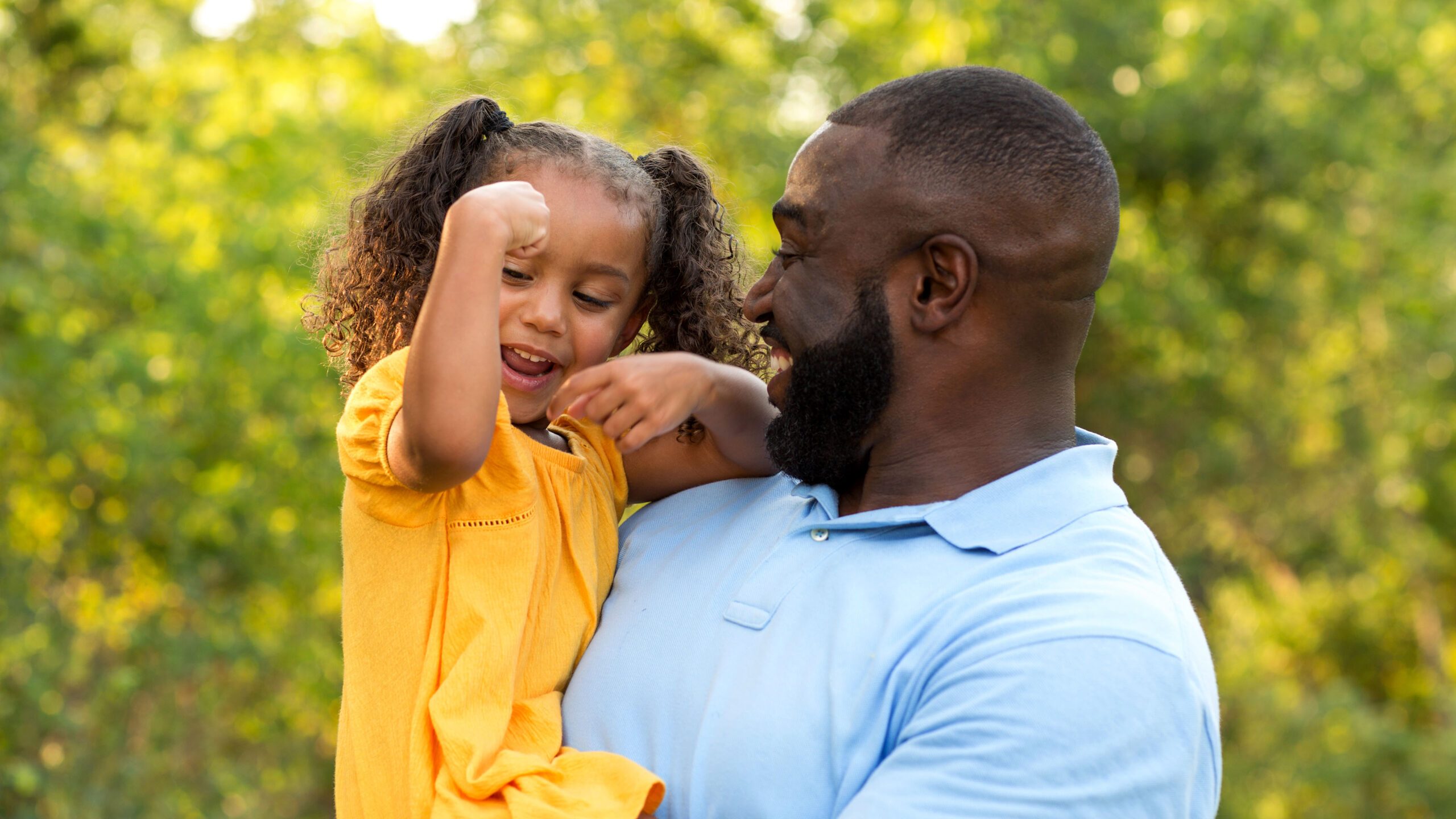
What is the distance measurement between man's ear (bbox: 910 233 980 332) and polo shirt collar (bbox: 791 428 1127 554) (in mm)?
255

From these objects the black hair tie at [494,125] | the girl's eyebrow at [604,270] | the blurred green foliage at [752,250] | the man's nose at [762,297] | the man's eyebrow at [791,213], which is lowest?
the blurred green foliage at [752,250]

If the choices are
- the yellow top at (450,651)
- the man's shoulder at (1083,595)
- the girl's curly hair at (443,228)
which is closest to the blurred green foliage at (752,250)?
the girl's curly hair at (443,228)

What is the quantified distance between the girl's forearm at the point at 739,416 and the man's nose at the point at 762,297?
106mm

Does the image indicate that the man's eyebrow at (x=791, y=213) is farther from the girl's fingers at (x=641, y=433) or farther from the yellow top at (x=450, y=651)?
the yellow top at (x=450, y=651)

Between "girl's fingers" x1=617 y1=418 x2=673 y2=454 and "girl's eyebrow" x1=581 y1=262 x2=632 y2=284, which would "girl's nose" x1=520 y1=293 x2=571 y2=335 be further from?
"girl's fingers" x1=617 y1=418 x2=673 y2=454

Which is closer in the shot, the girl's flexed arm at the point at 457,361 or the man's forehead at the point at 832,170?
the girl's flexed arm at the point at 457,361

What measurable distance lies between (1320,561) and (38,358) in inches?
419

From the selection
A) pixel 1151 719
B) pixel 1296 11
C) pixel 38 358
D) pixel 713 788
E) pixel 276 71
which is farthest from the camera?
pixel 1296 11

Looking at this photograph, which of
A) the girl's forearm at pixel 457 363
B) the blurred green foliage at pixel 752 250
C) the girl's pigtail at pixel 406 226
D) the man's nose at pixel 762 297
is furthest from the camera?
the blurred green foliage at pixel 752 250

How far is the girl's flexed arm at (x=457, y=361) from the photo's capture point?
188 cm

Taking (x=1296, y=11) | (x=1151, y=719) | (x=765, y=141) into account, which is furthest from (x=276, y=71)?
(x=1151, y=719)

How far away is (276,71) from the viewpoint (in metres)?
9.63

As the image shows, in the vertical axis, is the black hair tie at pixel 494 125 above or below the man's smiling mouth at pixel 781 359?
above

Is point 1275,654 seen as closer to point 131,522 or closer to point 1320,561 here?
point 1320,561
